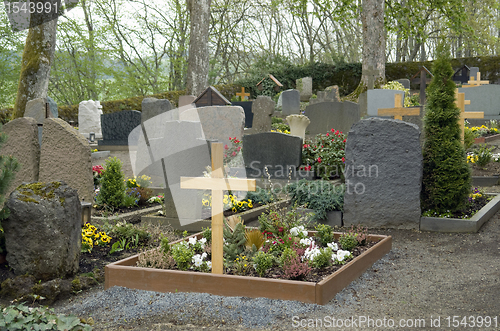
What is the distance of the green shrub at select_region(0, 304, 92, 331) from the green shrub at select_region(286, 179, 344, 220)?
4126mm

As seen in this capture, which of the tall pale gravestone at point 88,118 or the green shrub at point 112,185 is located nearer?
the green shrub at point 112,185

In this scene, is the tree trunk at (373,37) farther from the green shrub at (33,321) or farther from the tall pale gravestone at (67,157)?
the green shrub at (33,321)

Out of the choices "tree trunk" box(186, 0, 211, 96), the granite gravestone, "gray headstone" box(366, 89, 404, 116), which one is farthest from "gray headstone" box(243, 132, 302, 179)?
the granite gravestone

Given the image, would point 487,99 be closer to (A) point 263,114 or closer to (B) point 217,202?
(A) point 263,114

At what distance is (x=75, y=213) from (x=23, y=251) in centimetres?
60

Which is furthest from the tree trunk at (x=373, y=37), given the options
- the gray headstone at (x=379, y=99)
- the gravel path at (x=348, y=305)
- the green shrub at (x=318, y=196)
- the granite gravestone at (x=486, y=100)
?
the gravel path at (x=348, y=305)

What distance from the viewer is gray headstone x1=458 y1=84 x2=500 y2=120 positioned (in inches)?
635

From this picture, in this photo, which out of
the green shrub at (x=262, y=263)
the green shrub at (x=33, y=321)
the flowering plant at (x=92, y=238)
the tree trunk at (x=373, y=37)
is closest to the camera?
the green shrub at (x=33, y=321)

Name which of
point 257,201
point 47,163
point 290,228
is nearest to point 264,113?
point 257,201

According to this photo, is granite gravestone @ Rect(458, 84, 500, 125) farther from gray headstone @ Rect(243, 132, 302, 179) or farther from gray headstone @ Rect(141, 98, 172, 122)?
gray headstone @ Rect(141, 98, 172, 122)

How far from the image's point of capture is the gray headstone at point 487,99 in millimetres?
16141

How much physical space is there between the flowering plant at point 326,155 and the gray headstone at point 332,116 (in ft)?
6.77

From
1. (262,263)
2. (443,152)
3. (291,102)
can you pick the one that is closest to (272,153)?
(443,152)

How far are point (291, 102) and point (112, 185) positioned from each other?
1397cm
